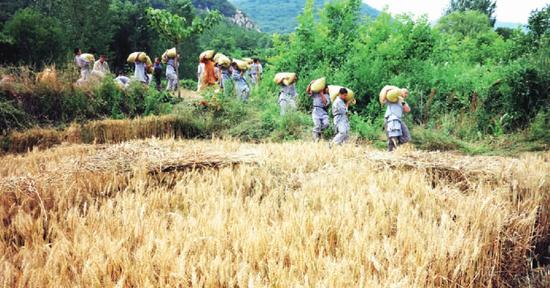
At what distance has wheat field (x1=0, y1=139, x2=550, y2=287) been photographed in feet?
6.09

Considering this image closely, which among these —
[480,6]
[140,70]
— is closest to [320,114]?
[140,70]

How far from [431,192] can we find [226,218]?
1.62 m

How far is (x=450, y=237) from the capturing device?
2.18 m

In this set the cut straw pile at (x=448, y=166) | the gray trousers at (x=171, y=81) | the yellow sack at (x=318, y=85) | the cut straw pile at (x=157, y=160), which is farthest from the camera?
the gray trousers at (x=171, y=81)

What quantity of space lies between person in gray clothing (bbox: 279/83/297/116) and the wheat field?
5.70 metres

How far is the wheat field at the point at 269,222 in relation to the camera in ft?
6.09

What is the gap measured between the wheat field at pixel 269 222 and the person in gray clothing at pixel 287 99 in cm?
570

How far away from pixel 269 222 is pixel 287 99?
765cm

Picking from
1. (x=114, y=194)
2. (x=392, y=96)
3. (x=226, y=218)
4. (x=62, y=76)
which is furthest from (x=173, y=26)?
(x=226, y=218)

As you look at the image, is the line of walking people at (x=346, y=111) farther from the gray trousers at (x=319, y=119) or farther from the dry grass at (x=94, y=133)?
the dry grass at (x=94, y=133)

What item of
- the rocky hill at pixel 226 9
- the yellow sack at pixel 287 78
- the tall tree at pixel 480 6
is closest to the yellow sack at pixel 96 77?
the yellow sack at pixel 287 78

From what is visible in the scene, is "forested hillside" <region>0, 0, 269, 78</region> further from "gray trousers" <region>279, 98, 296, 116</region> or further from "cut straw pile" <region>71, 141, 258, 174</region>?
"cut straw pile" <region>71, 141, 258, 174</region>

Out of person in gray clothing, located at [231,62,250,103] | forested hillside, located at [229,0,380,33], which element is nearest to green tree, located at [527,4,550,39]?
person in gray clothing, located at [231,62,250,103]

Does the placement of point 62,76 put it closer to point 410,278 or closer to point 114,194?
point 114,194
